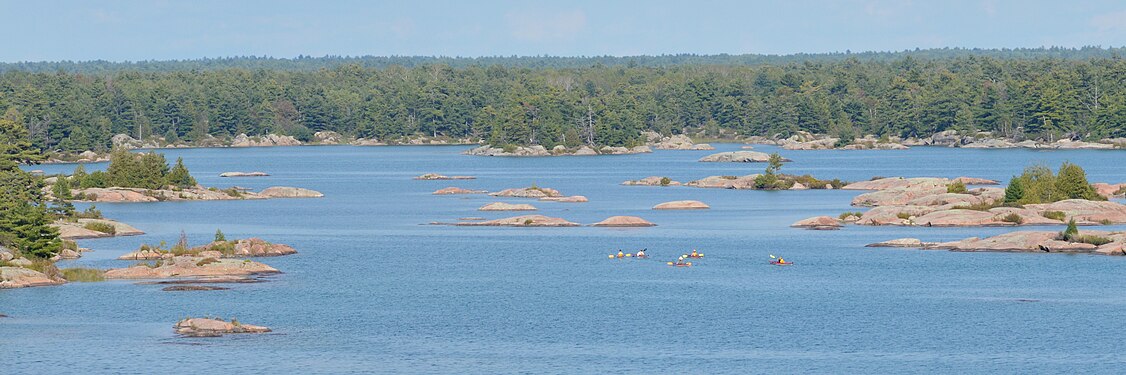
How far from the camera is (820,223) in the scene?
374 feet

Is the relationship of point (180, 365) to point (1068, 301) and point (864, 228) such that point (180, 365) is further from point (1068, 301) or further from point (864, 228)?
point (864, 228)

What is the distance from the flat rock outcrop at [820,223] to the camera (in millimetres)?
112875

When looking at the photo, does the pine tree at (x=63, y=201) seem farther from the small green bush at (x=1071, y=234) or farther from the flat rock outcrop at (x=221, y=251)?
the small green bush at (x=1071, y=234)

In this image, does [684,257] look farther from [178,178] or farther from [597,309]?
[178,178]

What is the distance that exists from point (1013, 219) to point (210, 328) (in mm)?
67214

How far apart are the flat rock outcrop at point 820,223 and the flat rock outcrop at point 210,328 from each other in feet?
191

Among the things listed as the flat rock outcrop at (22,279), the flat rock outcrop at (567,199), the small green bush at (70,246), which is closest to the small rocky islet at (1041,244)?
the small green bush at (70,246)

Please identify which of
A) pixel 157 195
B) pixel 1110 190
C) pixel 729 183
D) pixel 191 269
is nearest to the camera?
pixel 191 269

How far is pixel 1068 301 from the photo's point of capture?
7262cm

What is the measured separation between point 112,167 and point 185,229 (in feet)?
129

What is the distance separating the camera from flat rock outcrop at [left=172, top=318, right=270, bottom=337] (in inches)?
2440

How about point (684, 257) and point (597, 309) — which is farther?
point (684, 257)

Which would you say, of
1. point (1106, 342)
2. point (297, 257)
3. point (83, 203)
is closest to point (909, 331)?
point (1106, 342)

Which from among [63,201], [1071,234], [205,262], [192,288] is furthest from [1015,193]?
[63,201]
